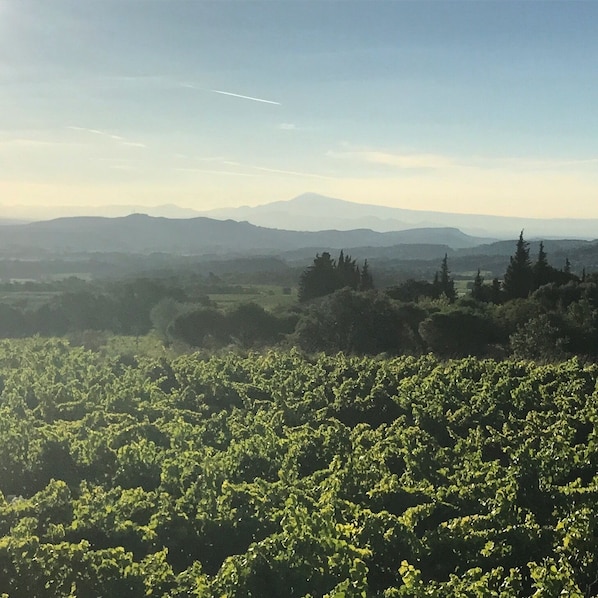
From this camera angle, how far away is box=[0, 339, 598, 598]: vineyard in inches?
365

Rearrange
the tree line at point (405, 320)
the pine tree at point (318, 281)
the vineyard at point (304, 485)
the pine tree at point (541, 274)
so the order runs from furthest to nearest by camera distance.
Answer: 1. the pine tree at point (318, 281)
2. the pine tree at point (541, 274)
3. the tree line at point (405, 320)
4. the vineyard at point (304, 485)

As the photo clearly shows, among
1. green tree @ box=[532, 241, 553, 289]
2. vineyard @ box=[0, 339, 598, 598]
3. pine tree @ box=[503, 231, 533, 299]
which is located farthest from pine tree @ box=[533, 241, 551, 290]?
vineyard @ box=[0, 339, 598, 598]

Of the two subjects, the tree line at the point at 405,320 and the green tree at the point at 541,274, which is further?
the green tree at the point at 541,274

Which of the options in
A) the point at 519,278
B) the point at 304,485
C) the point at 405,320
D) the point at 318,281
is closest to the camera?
the point at 304,485

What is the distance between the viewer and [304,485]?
12.3m

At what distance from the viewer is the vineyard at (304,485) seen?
9.27 m

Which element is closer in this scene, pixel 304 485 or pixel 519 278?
pixel 304 485

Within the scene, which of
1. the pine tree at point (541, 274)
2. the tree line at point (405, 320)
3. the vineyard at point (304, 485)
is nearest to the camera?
the vineyard at point (304, 485)

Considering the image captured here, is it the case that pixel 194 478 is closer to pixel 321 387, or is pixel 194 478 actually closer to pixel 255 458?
pixel 255 458

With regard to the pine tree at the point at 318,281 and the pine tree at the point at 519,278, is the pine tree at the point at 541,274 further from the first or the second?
the pine tree at the point at 318,281

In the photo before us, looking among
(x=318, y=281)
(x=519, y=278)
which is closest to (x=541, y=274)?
(x=519, y=278)

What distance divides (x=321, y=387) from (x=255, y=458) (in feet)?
21.4

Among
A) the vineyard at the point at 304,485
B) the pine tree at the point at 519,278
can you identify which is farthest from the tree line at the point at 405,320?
the vineyard at the point at 304,485

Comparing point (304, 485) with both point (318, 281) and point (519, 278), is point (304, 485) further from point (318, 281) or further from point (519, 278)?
point (318, 281)
